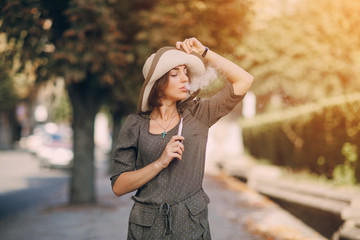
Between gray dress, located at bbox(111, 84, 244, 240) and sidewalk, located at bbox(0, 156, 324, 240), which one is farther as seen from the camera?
sidewalk, located at bbox(0, 156, 324, 240)

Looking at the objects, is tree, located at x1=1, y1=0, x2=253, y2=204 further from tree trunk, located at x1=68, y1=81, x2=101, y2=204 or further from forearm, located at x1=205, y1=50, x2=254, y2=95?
forearm, located at x1=205, y1=50, x2=254, y2=95

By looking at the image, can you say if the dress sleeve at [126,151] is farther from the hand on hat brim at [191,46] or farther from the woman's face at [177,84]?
the hand on hat brim at [191,46]

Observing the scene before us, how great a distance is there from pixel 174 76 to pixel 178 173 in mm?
621

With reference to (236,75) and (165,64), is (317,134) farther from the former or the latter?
(165,64)

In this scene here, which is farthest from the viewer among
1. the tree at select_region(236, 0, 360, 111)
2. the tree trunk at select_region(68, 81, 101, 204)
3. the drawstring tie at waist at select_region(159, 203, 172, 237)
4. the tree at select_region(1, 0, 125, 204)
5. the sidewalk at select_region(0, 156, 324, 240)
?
the tree at select_region(236, 0, 360, 111)

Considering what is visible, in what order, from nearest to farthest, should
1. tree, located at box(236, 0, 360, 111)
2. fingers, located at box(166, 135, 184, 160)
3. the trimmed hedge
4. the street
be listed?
1. fingers, located at box(166, 135, 184, 160)
2. the trimmed hedge
3. the street
4. tree, located at box(236, 0, 360, 111)

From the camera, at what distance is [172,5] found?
863 cm

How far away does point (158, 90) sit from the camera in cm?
297

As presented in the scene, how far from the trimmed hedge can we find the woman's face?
6051 millimetres

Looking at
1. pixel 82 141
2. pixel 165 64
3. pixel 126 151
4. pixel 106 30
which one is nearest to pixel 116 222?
pixel 82 141

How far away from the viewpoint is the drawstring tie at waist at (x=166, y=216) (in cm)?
280

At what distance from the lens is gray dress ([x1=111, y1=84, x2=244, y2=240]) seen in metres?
2.83

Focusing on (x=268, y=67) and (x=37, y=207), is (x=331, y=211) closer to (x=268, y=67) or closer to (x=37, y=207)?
(x=37, y=207)

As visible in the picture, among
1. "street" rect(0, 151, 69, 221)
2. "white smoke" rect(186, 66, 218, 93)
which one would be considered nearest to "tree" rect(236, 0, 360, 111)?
"street" rect(0, 151, 69, 221)
